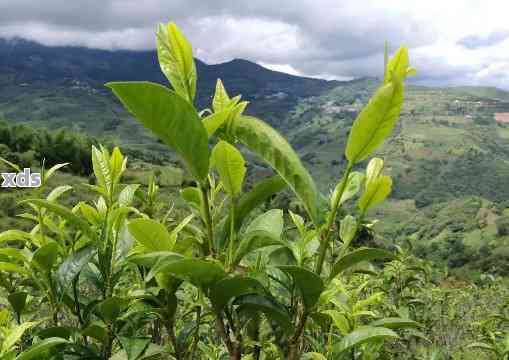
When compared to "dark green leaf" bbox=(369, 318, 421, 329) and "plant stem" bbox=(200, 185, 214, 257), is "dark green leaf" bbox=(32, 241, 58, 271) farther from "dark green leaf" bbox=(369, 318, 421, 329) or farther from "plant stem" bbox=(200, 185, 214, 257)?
"dark green leaf" bbox=(369, 318, 421, 329)

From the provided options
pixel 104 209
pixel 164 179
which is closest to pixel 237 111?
pixel 104 209

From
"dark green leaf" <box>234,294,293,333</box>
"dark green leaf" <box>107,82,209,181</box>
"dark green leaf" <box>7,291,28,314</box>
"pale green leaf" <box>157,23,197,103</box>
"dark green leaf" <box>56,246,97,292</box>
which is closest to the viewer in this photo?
"dark green leaf" <box>107,82,209,181</box>

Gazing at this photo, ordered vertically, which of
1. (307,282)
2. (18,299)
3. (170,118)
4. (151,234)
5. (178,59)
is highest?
(178,59)

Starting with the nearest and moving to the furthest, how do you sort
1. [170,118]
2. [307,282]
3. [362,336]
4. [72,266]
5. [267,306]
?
[170,118]
[307,282]
[267,306]
[362,336]
[72,266]

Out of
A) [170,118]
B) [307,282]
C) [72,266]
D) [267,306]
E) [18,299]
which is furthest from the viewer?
[18,299]

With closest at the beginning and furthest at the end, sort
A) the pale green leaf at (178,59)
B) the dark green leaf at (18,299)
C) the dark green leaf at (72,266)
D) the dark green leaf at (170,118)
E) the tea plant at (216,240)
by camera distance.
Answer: the dark green leaf at (170,118) < the tea plant at (216,240) < the pale green leaf at (178,59) < the dark green leaf at (72,266) < the dark green leaf at (18,299)

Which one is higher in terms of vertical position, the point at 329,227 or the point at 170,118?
the point at 170,118

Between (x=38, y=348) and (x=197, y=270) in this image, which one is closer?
(x=197, y=270)

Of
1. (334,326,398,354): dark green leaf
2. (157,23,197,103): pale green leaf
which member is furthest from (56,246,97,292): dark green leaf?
(334,326,398,354): dark green leaf

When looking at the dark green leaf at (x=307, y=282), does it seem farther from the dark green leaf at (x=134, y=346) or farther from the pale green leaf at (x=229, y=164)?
the dark green leaf at (x=134, y=346)

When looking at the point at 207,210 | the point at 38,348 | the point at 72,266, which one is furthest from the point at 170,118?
the point at 38,348

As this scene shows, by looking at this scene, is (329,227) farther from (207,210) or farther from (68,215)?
(68,215)

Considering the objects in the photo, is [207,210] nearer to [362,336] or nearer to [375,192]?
[375,192]

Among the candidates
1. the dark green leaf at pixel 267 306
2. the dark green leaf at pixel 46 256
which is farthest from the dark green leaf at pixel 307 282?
the dark green leaf at pixel 46 256
